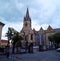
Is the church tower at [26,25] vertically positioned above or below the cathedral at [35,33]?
above

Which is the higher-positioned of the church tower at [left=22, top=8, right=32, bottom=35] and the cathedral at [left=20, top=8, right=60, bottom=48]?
the church tower at [left=22, top=8, right=32, bottom=35]

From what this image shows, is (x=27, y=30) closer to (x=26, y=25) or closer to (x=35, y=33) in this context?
(x=26, y=25)

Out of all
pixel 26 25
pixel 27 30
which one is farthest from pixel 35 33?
pixel 26 25

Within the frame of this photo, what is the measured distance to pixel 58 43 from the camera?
64750 millimetres

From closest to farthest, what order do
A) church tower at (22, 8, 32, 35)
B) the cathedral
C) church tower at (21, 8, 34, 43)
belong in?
the cathedral < church tower at (21, 8, 34, 43) < church tower at (22, 8, 32, 35)

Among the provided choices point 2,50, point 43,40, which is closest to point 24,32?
point 43,40

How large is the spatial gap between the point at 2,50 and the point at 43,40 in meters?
55.9

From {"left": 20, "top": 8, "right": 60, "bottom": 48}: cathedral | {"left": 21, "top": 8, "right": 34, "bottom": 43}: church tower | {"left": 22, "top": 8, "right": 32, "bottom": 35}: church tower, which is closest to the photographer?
{"left": 20, "top": 8, "right": 60, "bottom": 48}: cathedral

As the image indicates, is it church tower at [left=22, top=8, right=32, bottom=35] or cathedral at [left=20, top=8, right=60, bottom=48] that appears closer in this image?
cathedral at [left=20, top=8, right=60, bottom=48]

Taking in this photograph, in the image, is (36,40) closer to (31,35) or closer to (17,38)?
(31,35)

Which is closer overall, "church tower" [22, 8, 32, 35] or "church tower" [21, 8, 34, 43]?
"church tower" [21, 8, 34, 43]

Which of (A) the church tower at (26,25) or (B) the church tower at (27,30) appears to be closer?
(B) the church tower at (27,30)

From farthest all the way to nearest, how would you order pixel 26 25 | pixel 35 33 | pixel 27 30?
pixel 26 25 < pixel 35 33 < pixel 27 30

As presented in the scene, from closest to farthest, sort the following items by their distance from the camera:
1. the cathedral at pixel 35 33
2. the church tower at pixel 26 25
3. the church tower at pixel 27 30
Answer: the cathedral at pixel 35 33 < the church tower at pixel 27 30 < the church tower at pixel 26 25
